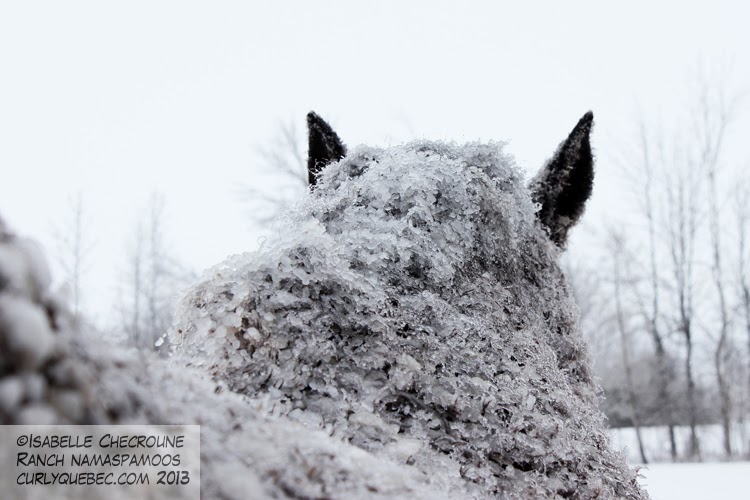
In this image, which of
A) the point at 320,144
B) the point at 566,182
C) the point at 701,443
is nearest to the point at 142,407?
the point at 320,144

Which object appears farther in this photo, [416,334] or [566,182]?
[566,182]

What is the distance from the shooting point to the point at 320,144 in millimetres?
3295

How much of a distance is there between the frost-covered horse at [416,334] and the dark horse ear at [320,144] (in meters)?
0.84

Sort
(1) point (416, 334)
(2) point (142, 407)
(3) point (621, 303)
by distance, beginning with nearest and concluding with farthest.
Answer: (2) point (142, 407)
(1) point (416, 334)
(3) point (621, 303)

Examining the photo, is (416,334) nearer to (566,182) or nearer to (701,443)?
(566,182)

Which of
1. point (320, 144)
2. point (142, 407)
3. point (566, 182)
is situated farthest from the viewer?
point (320, 144)

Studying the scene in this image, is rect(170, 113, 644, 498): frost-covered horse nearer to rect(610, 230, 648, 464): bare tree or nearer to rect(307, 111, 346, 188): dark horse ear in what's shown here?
rect(307, 111, 346, 188): dark horse ear

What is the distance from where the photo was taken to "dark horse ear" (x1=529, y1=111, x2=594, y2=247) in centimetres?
307

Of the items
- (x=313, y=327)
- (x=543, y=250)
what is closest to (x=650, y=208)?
(x=543, y=250)

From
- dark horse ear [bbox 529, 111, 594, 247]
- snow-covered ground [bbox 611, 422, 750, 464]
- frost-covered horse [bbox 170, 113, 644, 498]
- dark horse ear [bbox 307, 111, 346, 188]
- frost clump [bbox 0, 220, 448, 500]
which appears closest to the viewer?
frost clump [bbox 0, 220, 448, 500]

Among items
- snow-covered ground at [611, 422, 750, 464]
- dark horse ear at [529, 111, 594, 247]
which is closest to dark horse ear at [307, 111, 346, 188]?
dark horse ear at [529, 111, 594, 247]

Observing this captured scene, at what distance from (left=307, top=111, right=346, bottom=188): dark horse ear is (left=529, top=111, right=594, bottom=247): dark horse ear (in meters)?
1.15

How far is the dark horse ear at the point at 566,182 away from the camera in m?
3.07

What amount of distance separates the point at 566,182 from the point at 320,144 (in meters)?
1.42
